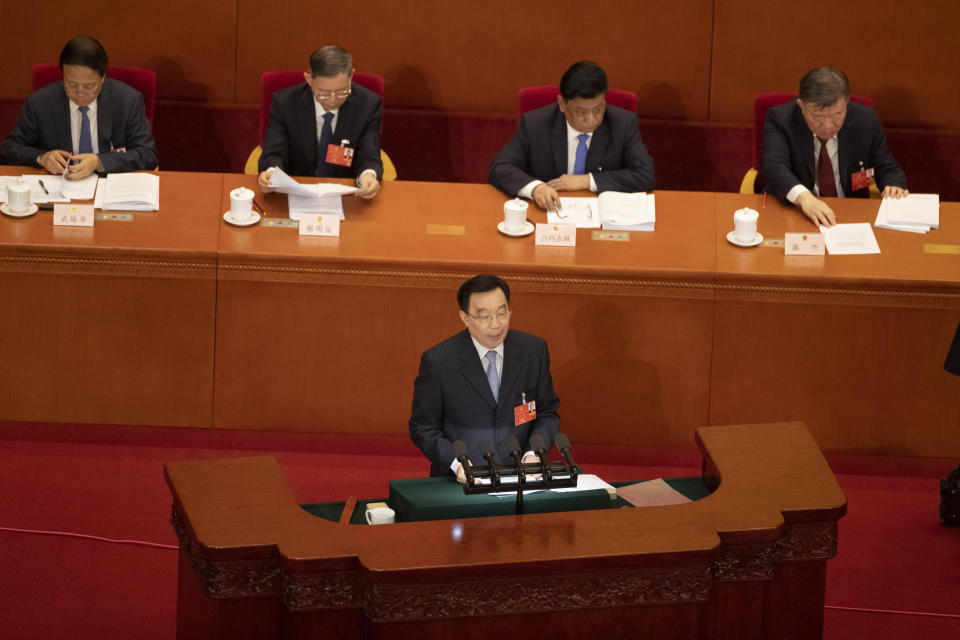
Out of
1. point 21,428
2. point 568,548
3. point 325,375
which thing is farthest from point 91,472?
point 568,548

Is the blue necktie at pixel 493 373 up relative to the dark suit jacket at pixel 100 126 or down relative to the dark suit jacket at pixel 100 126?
down

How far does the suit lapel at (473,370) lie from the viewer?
3846mm

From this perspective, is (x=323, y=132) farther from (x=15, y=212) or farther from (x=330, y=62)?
(x=15, y=212)

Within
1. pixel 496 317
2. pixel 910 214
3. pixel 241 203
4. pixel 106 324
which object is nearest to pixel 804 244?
pixel 910 214

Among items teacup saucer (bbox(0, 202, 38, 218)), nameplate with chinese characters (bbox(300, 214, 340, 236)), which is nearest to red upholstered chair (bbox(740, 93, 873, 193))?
A: nameplate with chinese characters (bbox(300, 214, 340, 236))

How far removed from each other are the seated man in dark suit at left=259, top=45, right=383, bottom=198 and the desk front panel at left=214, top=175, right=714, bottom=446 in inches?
28.7

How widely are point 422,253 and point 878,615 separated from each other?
1.99 m

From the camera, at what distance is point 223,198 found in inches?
204

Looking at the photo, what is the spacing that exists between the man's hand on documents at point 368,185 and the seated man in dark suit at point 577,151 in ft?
1.71

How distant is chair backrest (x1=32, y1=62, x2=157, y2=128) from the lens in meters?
5.97

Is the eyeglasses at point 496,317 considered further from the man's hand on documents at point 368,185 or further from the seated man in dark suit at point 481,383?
the man's hand on documents at point 368,185

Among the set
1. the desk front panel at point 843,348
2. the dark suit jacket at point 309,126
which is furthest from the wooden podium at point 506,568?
the dark suit jacket at point 309,126

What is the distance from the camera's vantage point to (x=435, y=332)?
191 inches

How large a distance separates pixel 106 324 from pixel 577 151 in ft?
6.63
